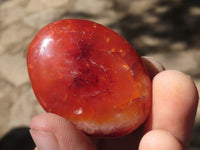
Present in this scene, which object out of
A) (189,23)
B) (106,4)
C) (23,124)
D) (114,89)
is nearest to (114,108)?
(114,89)

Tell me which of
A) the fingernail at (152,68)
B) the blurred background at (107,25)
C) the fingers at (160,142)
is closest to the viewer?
the fingers at (160,142)

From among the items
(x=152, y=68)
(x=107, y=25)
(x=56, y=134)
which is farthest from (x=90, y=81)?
(x=107, y=25)

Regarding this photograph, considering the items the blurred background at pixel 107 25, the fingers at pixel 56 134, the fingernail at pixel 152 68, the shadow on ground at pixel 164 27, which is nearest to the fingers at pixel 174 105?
the fingernail at pixel 152 68

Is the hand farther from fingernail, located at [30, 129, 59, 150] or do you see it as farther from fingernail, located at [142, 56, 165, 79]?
fingernail, located at [142, 56, 165, 79]

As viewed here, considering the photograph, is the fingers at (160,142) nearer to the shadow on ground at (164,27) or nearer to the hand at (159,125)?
the hand at (159,125)

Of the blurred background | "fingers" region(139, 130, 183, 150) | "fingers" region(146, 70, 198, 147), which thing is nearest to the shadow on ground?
the blurred background

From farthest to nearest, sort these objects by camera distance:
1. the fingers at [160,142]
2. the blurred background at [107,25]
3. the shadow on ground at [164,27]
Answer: the shadow on ground at [164,27] → the blurred background at [107,25] → the fingers at [160,142]
